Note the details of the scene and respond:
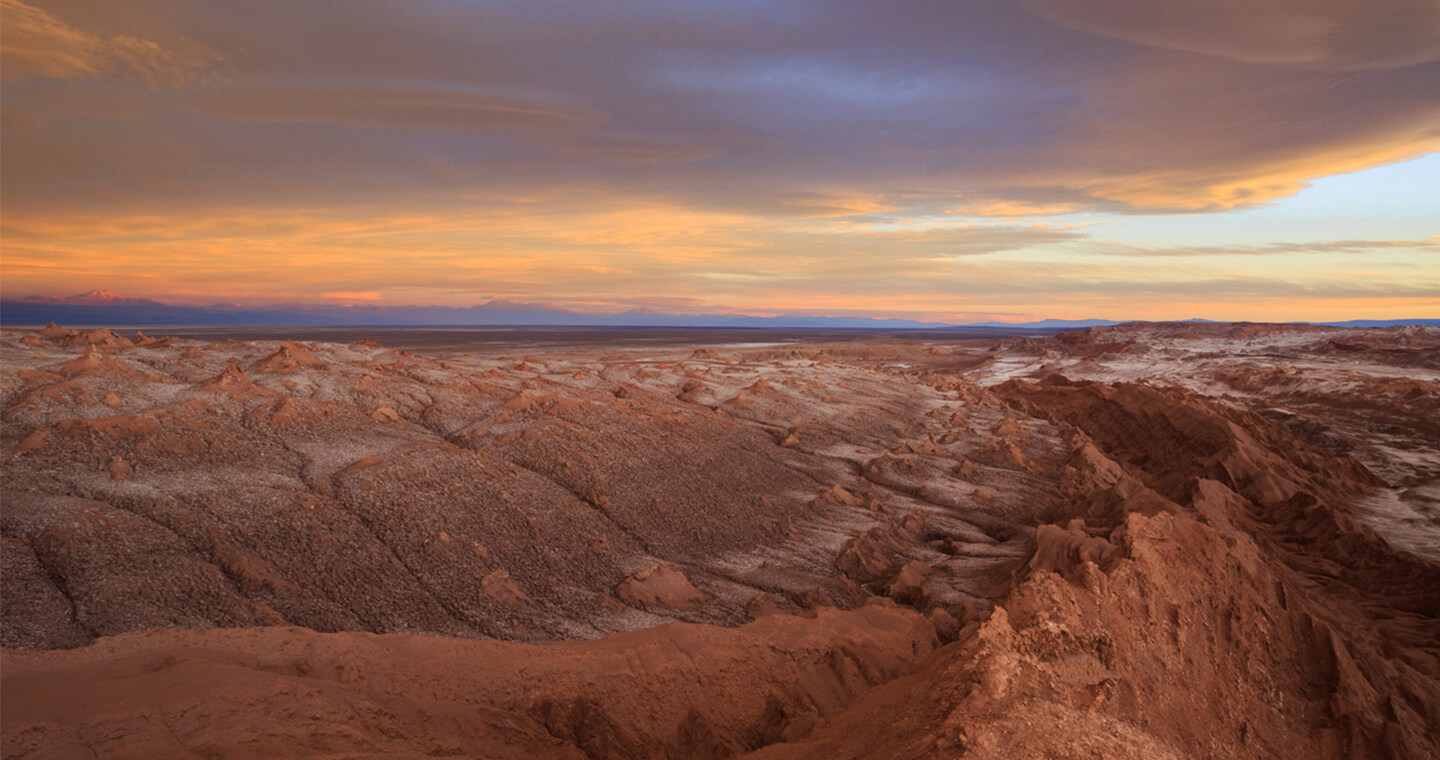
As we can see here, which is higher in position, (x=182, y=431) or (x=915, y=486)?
(x=182, y=431)

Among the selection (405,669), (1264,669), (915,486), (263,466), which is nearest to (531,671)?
(405,669)

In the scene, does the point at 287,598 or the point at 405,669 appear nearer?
the point at 405,669

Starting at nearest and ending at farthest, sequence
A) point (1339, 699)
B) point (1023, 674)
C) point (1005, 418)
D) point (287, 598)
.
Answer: point (1023, 674)
point (1339, 699)
point (287, 598)
point (1005, 418)

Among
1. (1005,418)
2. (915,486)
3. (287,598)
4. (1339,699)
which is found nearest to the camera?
(1339,699)

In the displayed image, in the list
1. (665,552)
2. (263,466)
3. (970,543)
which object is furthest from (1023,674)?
(263,466)

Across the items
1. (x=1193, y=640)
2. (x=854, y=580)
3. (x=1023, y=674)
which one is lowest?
(x=854, y=580)

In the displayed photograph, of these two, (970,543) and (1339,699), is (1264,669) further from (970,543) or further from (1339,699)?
(970,543)
